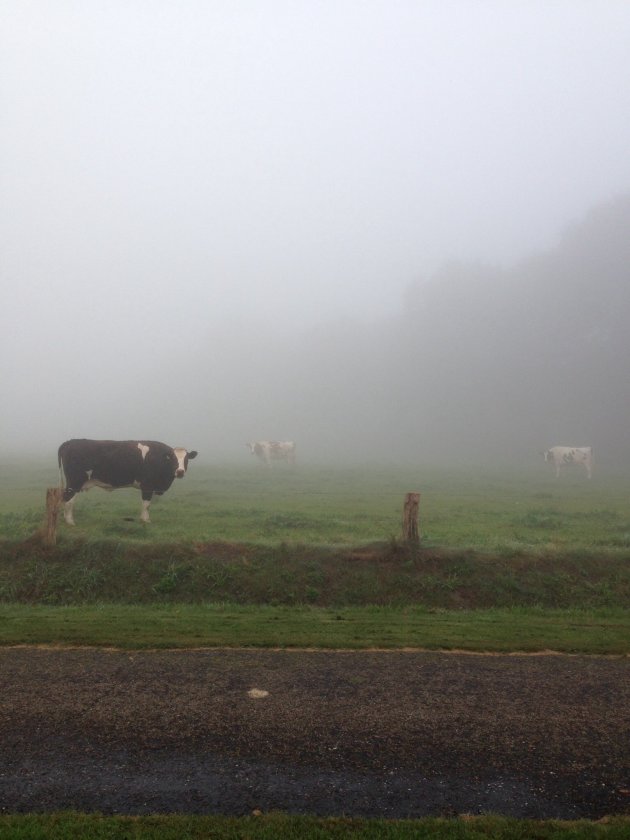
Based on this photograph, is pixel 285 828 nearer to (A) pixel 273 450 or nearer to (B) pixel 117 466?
(B) pixel 117 466

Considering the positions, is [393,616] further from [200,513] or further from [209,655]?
[200,513]

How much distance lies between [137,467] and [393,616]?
45.1 ft

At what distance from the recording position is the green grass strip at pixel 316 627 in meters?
10.5

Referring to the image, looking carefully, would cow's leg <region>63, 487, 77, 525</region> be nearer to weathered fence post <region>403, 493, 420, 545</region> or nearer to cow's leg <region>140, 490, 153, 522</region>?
cow's leg <region>140, 490, 153, 522</region>

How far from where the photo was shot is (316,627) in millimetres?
11641

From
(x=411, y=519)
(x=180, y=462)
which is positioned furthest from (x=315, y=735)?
(x=180, y=462)

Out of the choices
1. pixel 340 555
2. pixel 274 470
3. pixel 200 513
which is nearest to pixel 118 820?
pixel 340 555

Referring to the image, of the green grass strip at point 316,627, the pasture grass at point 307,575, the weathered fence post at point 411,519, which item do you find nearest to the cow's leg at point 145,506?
the pasture grass at point 307,575

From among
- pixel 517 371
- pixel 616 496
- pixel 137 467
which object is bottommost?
pixel 616 496

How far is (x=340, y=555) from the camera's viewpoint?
1568 cm

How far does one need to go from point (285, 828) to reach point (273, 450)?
180 feet

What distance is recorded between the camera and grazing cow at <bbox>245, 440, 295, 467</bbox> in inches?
2308

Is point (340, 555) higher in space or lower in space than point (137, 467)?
lower

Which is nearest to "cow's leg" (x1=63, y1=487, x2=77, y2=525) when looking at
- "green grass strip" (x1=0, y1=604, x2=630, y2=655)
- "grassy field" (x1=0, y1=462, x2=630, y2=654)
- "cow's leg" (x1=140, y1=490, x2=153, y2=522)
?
"grassy field" (x1=0, y1=462, x2=630, y2=654)
